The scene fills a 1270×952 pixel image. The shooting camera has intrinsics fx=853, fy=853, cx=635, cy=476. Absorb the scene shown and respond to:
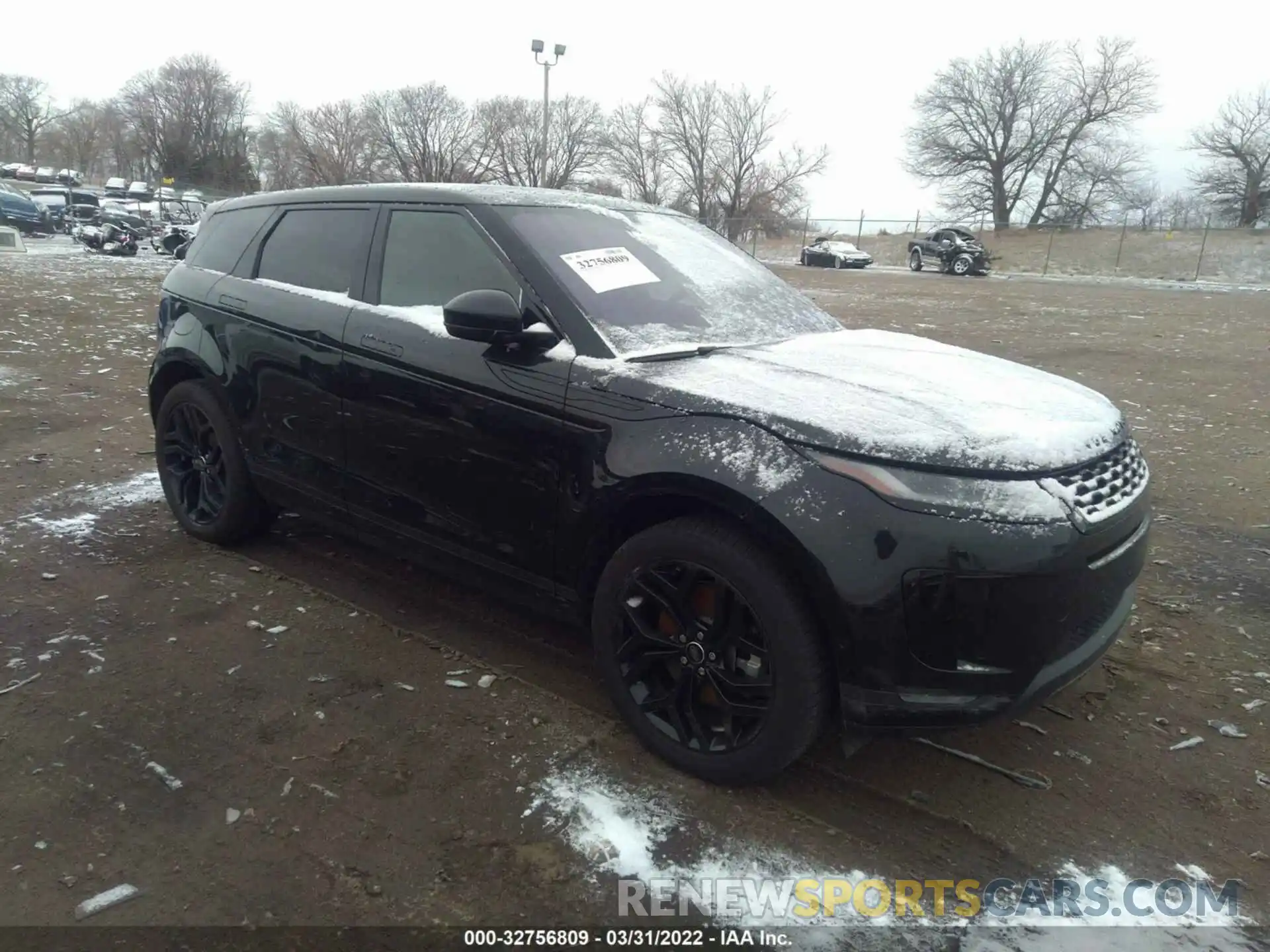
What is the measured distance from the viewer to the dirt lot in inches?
88.4

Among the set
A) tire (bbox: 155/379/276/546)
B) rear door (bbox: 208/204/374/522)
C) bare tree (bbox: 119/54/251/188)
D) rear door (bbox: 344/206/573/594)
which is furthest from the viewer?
bare tree (bbox: 119/54/251/188)

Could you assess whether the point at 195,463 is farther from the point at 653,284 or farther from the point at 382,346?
the point at 653,284

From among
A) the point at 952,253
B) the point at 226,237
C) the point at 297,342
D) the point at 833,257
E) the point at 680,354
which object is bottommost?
→ the point at 297,342

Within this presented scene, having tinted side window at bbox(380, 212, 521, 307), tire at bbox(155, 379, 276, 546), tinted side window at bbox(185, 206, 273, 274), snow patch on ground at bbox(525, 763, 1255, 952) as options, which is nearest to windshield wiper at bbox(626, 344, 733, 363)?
tinted side window at bbox(380, 212, 521, 307)

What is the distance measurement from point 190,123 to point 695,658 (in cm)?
8746

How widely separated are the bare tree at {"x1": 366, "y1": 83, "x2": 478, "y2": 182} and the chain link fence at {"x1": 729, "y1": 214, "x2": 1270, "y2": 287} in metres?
21.7

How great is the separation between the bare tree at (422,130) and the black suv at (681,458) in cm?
5804

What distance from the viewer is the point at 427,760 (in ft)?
8.84

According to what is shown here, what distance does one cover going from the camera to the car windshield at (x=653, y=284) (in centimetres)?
297

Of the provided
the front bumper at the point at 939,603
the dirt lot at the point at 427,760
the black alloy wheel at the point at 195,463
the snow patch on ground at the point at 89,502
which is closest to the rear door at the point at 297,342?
the black alloy wheel at the point at 195,463

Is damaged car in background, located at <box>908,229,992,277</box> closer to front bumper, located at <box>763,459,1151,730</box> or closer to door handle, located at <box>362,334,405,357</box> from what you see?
door handle, located at <box>362,334,405,357</box>

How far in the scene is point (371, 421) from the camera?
3.33 metres

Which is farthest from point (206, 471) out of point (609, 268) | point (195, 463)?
point (609, 268)

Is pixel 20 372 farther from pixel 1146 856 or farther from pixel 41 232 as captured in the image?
pixel 41 232
